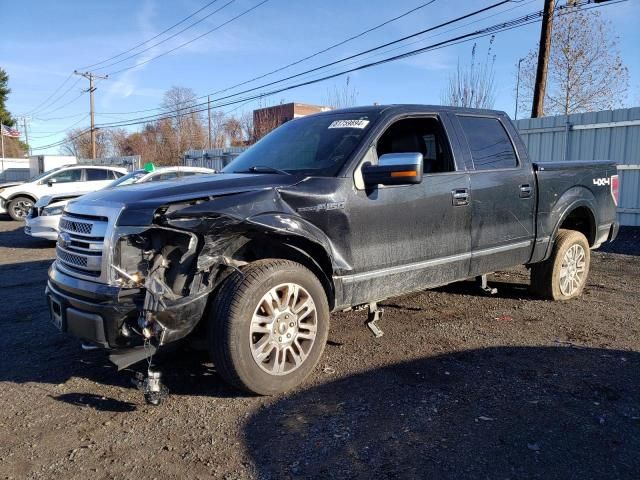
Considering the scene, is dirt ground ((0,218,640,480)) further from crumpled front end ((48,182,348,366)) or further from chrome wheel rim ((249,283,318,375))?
crumpled front end ((48,182,348,366))

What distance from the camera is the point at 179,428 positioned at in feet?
10.2

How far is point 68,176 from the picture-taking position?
49.8ft

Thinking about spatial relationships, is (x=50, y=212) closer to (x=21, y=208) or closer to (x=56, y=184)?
(x=56, y=184)

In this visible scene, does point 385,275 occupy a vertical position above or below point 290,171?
below

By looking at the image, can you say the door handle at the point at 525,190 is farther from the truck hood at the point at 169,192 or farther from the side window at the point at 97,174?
the side window at the point at 97,174

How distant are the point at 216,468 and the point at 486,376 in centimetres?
211

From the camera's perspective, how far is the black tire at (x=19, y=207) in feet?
51.8

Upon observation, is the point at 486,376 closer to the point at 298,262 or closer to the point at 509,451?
the point at 509,451

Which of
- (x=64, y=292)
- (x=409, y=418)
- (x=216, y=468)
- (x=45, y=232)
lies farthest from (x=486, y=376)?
(x=45, y=232)

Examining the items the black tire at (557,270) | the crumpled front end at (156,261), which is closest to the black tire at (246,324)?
the crumpled front end at (156,261)

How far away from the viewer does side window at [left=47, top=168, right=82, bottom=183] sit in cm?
1502

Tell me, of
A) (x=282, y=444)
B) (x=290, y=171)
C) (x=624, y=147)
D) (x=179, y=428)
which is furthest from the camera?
(x=624, y=147)

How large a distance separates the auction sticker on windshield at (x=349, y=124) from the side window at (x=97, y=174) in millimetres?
12476

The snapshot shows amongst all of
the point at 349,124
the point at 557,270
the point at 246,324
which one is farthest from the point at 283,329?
the point at 557,270
